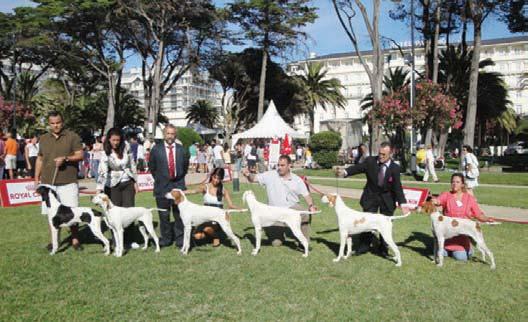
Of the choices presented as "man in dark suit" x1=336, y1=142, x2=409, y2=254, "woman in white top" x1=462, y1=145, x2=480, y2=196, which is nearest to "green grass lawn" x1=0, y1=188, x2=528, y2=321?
"man in dark suit" x1=336, y1=142, x2=409, y2=254

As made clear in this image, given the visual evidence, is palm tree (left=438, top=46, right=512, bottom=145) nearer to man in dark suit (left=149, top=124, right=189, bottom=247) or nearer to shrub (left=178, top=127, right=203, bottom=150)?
shrub (left=178, top=127, right=203, bottom=150)

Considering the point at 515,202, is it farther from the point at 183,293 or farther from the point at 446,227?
the point at 183,293

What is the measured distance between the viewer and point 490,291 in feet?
17.0

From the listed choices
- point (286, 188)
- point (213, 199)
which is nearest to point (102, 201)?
point (213, 199)

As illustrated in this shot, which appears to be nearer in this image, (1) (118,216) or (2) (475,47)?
(1) (118,216)

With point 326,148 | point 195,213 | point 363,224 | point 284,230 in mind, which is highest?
point 326,148

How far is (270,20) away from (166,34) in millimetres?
10536

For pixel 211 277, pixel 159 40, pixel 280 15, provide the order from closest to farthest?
1. pixel 211 277
2. pixel 159 40
3. pixel 280 15

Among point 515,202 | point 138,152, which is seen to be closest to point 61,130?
point 515,202

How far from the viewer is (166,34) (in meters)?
30.3

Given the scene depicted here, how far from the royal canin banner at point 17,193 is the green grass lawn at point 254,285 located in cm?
518

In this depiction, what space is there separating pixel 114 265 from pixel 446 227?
470 centimetres

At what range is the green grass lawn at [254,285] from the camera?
4.50 meters

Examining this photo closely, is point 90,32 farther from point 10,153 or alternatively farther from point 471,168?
point 471,168
